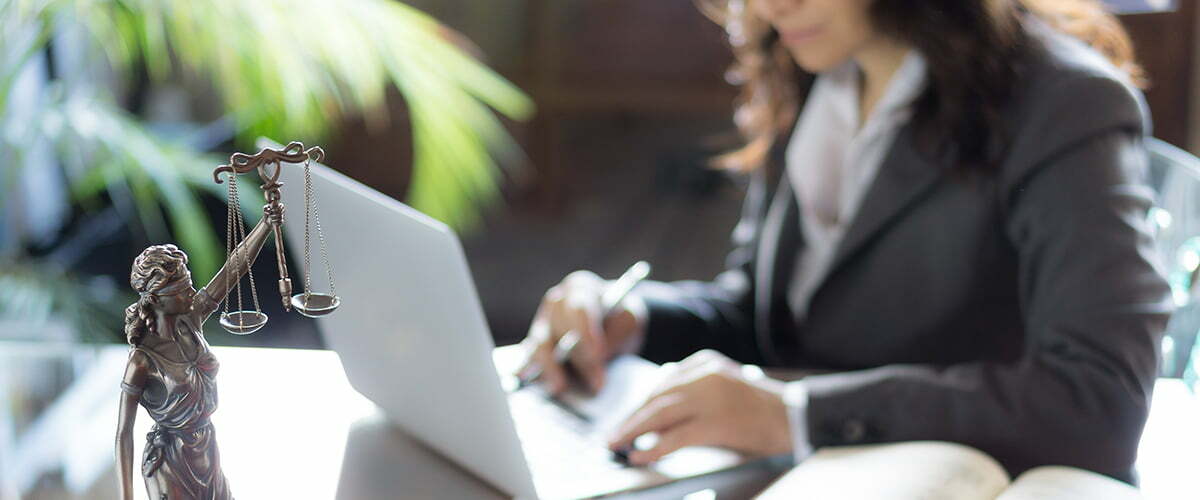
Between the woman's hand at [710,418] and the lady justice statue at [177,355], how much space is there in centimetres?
36

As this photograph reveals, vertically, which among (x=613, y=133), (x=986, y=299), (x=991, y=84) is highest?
(x=613, y=133)

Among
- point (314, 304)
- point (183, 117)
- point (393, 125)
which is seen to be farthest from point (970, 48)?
point (393, 125)

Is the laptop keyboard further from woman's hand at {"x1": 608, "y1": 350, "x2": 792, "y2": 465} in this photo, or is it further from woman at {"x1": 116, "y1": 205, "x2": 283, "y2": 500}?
woman at {"x1": 116, "y1": 205, "x2": 283, "y2": 500}

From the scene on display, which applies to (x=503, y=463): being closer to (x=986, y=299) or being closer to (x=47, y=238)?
(x=986, y=299)

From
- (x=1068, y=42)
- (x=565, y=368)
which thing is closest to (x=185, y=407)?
(x=565, y=368)

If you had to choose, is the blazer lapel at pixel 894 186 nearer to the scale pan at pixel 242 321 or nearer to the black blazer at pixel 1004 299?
the black blazer at pixel 1004 299

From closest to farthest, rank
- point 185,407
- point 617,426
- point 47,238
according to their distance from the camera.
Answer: point 185,407
point 617,426
point 47,238

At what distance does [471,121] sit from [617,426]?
1.08 feet

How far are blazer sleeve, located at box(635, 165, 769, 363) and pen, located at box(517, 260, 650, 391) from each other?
53 millimetres

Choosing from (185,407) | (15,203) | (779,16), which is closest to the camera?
(185,407)

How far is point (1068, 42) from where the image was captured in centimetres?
106

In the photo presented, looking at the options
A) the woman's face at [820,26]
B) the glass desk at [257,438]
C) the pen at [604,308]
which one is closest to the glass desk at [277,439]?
the glass desk at [257,438]

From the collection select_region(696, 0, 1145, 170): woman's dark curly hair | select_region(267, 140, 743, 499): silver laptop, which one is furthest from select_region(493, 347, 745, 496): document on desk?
select_region(696, 0, 1145, 170): woman's dark curly hair

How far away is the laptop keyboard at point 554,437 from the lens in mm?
783
